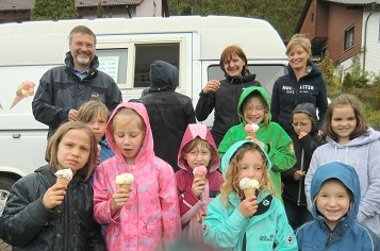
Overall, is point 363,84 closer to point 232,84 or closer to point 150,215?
point 232,84

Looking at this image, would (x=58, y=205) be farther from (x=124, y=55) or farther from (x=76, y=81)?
(x=124, y=55)

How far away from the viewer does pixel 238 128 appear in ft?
13.1

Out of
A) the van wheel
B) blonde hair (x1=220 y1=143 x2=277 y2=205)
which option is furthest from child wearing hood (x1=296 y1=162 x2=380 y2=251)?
the van wheel

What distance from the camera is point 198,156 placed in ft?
11.6

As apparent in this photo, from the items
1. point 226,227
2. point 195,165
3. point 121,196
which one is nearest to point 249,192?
point 226,227

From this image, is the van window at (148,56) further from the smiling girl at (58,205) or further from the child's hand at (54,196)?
the child's hand at (54,196)

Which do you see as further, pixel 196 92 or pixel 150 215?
pixel 196 92

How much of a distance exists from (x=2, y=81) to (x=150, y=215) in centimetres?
439

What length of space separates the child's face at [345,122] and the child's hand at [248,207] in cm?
127

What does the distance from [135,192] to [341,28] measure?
2843cm

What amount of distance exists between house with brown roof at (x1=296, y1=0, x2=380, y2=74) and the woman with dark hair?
21848 mm

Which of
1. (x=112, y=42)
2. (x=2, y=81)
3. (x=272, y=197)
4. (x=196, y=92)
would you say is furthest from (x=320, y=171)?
(x=2, y=81)

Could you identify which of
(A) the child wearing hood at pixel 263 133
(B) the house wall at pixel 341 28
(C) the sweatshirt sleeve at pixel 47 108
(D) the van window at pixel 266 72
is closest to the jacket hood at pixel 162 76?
(A) the child wearing hood at pixel 263 133

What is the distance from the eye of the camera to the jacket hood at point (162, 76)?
4207 millimetres
